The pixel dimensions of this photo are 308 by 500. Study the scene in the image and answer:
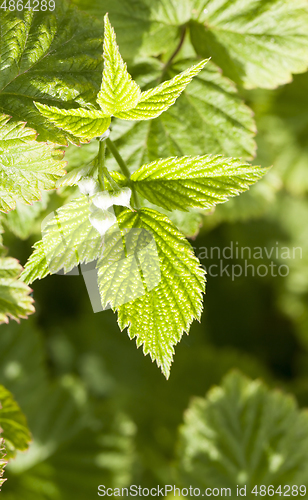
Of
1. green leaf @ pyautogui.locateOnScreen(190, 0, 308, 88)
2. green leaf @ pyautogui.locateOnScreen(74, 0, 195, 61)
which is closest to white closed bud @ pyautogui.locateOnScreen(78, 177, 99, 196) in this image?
green leaf @ pyautogui.locateOnScreen(74, 0, 195, 61)

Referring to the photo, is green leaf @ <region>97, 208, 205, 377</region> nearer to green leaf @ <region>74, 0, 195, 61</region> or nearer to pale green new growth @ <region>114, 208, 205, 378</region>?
pale green new growth @ <region>114, 208, 205, 378</region>

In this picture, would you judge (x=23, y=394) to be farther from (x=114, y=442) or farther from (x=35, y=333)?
(x=114, y=442)

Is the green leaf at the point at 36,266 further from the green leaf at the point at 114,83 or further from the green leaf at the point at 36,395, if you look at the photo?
the green leaf at the point at 36,395

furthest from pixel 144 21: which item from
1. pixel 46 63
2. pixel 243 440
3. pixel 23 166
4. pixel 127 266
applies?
pixel 243 440

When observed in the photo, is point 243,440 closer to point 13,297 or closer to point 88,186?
point 13,297

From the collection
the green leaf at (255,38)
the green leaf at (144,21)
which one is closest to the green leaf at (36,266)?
the green leaf at (144,21)

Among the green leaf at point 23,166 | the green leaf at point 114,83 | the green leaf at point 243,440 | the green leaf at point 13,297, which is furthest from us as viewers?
the green leaf at point 243,440
